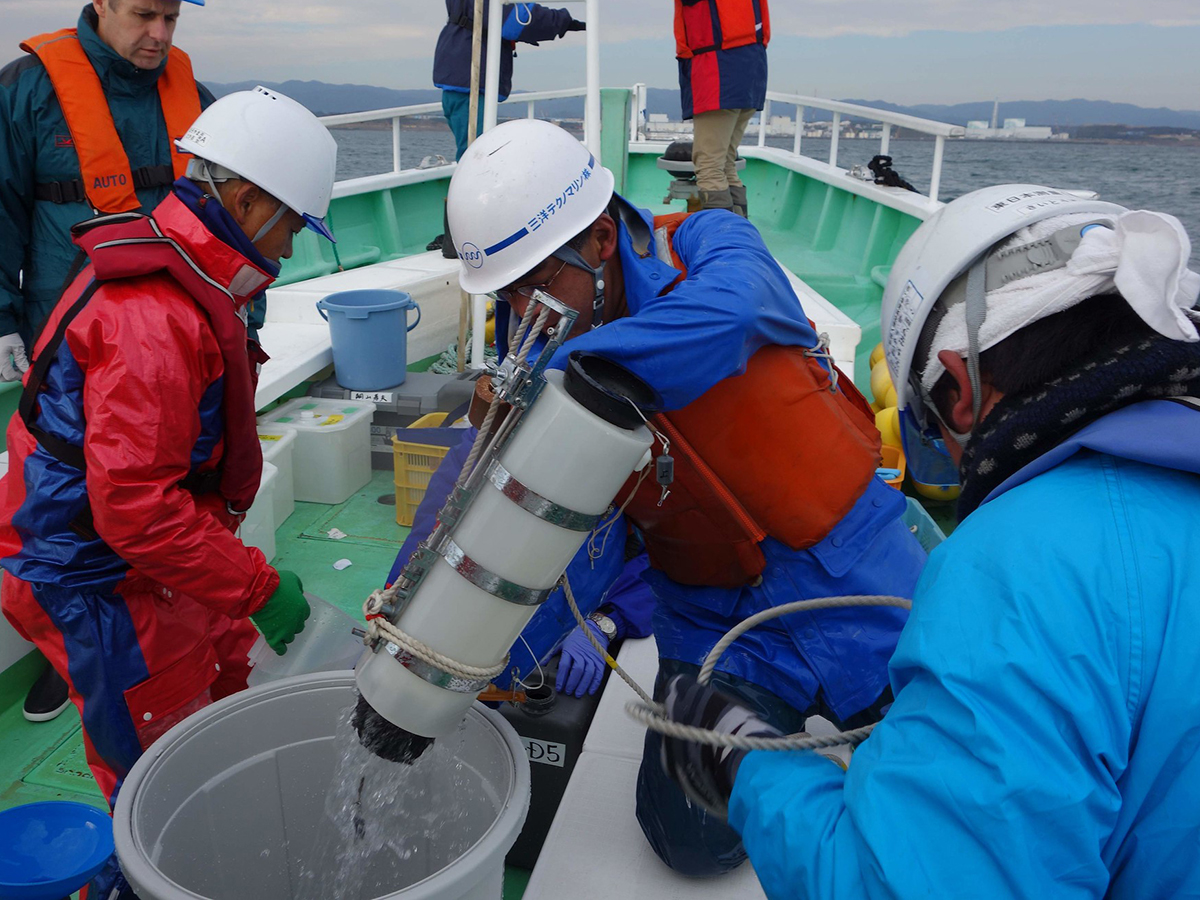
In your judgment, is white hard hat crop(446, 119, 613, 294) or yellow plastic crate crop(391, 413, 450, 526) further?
yellow plastic crate crop(391, 413, 450, 526)

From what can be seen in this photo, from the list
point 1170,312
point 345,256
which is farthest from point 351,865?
point 345,256

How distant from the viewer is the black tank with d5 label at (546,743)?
7.34ft

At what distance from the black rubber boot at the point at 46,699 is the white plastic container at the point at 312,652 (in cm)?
74

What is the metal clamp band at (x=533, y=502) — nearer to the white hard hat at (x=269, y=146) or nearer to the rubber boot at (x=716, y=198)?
the white hard hat at (x=269, y=146)

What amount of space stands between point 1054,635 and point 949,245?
0.60 meters

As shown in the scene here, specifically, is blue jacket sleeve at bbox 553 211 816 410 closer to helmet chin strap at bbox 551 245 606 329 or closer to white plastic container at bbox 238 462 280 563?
helmet chin strap at bbox 551 245 606 329

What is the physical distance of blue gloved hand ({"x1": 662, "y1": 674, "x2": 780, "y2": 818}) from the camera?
1298 mm

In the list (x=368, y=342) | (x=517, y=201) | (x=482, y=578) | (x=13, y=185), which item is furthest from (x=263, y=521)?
(x=482, y=578)

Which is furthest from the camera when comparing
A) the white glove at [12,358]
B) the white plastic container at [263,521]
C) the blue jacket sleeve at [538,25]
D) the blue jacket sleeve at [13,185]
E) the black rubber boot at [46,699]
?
the blue jacket sleeve at [538,25]

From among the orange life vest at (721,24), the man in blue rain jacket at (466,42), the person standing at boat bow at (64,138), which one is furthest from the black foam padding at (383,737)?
the orange life vest at (721,24)

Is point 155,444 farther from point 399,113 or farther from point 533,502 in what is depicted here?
point 399,113

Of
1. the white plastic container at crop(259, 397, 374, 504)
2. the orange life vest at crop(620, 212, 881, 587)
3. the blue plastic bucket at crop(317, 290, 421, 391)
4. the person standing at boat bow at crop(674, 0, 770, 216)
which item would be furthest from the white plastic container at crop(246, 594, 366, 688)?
the person standing at boat bow at crop(674, 0, 770, 216)

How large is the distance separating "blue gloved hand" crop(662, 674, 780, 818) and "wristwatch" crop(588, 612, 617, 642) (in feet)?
4.00

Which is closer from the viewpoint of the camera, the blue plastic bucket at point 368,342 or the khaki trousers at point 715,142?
the blue plastic bucket at point 368,342
